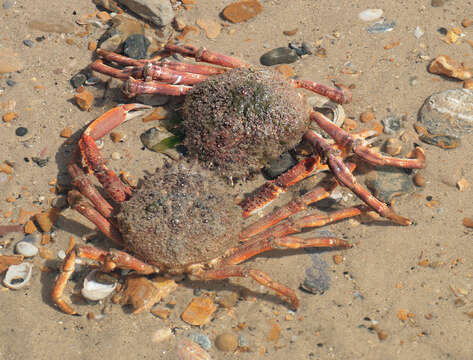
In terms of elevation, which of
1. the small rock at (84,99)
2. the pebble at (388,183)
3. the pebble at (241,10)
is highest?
the pebble at (241,10)

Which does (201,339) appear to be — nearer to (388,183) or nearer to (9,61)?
(388,183)

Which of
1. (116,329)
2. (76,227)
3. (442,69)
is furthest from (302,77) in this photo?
(116,329)

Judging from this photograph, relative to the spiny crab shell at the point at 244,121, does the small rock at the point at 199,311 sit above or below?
below

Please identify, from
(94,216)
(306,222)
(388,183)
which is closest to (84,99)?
(94,216)

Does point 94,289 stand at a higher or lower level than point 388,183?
lower

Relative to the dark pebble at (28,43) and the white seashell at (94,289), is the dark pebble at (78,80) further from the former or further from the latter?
the white seashell at (94,289)

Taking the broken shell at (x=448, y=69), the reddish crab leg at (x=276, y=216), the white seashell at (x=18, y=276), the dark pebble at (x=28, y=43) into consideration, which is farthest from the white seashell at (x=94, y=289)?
the broken shell at (x=448, y=69)

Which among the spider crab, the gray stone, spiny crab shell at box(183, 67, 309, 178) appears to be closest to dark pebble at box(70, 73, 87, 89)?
the spider crab

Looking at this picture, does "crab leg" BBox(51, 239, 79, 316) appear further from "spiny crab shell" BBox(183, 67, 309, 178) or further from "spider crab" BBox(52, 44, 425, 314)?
"spiny crab shell" BBox(183, 67, 309, 178)
